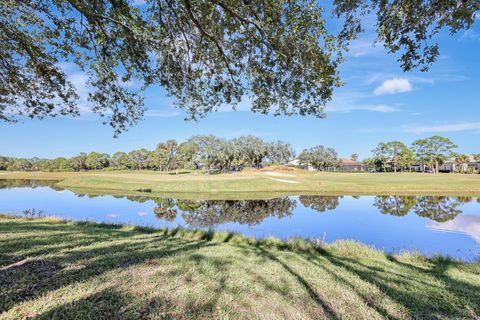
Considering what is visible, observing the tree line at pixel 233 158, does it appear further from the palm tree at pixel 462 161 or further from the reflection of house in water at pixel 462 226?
the reflection of house in water at pixel 462 226

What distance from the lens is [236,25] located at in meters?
6.00

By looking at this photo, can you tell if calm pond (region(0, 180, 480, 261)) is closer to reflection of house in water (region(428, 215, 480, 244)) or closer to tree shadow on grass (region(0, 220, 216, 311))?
reflection of house in water (region(428, 215, 480, 244))

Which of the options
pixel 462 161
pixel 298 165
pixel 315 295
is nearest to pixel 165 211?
pixel 315 295

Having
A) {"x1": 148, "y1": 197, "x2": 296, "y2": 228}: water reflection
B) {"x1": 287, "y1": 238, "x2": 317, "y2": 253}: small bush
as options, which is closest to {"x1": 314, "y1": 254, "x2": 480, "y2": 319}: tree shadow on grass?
{"x1": 287, "y1": 238, "x2": 317, "y2": 253}: small bush

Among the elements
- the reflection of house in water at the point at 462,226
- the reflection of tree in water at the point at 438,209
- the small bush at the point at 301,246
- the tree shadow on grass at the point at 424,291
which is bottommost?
the reflection of house in water at the point at 462,226

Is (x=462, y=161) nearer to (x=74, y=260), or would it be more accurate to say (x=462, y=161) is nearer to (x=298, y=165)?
(x=298, y=165)

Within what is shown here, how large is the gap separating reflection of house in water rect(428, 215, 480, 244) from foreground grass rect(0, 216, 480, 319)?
10986 millimetres

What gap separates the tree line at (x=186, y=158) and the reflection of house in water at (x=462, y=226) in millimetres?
52873

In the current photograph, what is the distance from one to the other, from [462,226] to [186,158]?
2593 inches

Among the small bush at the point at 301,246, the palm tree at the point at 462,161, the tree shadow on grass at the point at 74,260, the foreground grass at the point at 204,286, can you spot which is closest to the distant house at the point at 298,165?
the palm tree at the point at 462,161

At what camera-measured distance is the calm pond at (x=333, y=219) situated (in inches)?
499

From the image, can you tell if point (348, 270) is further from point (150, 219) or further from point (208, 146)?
point (208, 146)

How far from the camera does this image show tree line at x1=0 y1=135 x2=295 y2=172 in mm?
67938

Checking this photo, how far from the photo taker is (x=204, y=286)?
12.5ft
